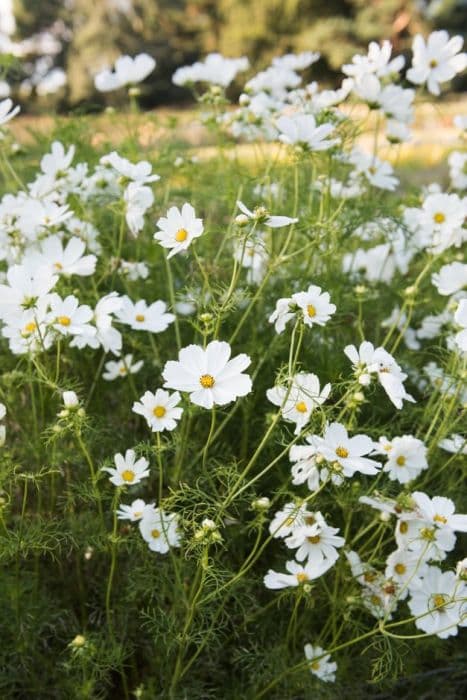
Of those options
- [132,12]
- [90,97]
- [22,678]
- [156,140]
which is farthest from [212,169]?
[132,12]

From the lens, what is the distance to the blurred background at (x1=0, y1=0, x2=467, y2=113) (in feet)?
46.5

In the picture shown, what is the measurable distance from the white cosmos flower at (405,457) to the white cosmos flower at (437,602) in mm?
203

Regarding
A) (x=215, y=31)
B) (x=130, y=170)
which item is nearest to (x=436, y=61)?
(x=130, y=170)

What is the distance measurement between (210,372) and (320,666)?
2.42ft

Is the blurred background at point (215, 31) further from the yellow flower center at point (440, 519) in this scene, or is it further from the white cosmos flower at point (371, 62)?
the yellow flower center at point (440, 519)

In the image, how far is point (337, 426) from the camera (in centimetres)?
120

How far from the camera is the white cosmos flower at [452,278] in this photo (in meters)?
1.57

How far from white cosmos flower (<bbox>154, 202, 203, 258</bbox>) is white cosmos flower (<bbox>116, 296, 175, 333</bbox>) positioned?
33cm

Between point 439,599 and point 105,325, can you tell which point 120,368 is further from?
point 439,599

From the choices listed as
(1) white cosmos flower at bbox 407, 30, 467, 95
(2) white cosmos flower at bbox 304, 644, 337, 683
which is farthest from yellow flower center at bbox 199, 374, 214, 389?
(1) white cosmos flower at bbox 407, 30, 467, 95

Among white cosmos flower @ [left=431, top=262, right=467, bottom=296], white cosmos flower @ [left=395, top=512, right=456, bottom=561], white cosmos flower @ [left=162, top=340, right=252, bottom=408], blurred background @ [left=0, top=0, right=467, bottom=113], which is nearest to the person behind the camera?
white cosmos flower @ [left=162, top=340, right=252, bottom=408]

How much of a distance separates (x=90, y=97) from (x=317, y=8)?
192 inches

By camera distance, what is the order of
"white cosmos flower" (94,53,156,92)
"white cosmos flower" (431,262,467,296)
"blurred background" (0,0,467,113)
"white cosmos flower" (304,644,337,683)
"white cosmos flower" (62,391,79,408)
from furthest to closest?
"blurred background" (0,0,467,113), "white cosmos flower" (94,53,156,92), "white cosmos flower" (431,262,467,296), "white cosmos flower" (304,644,337,683), "white cosmos flower" (62,391,79,408)

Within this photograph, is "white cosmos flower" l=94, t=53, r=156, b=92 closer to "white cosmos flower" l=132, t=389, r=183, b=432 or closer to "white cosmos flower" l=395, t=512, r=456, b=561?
"white cosmos flower" l=132, t=389, r=183, b=432
